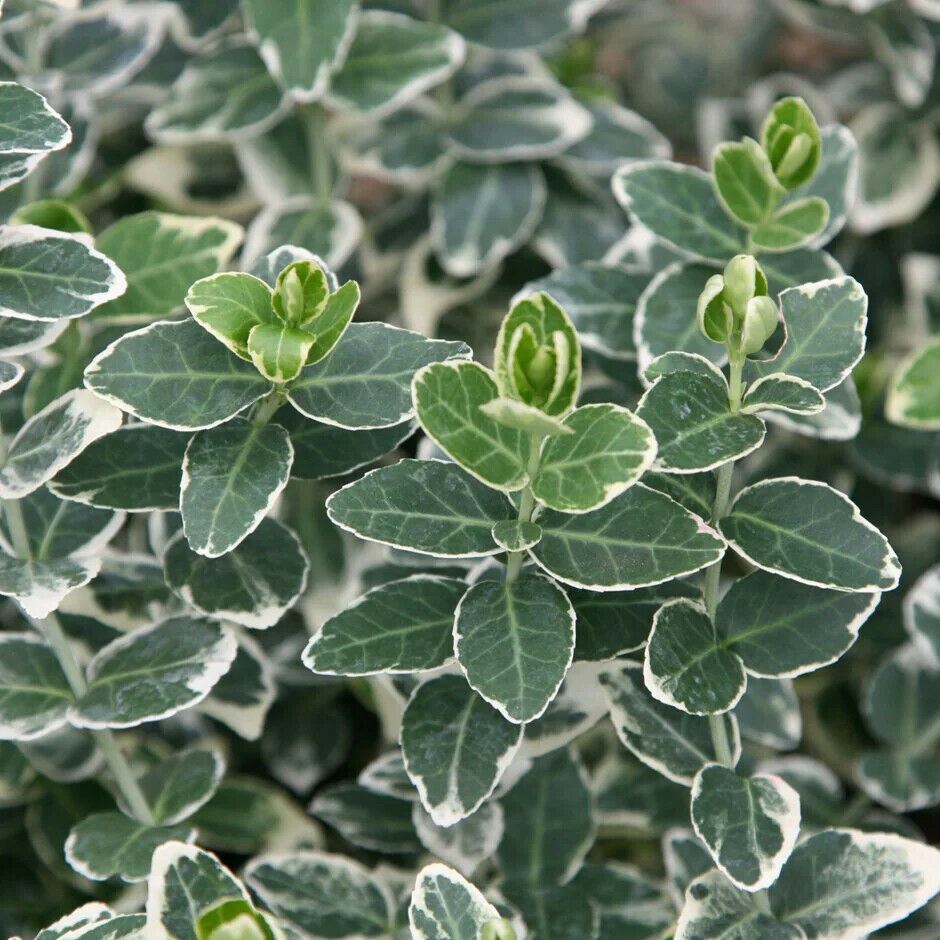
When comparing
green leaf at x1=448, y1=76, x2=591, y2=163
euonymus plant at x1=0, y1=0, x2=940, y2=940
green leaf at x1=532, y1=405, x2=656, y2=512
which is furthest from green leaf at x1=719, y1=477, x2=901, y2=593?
green leaf at x1=448, y1=76, x2=591, y2=163

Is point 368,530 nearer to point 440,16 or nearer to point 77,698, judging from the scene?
point 77,698

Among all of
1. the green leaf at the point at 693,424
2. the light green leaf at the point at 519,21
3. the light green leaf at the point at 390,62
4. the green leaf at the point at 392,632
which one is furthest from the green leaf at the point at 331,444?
the light green leaf at the point at 519,21

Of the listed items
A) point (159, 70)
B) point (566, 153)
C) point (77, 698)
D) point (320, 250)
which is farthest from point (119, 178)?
Answer: point (77, 698)

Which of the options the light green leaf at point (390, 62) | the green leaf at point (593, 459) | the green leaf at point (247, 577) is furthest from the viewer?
the light green leaf at point (390, 62)

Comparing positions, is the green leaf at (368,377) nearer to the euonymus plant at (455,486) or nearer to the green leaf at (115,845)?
the euonymus plant at (455,486)

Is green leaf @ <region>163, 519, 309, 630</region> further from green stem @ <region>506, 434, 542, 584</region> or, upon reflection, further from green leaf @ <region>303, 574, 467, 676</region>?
green stem @ <region>506, 434, 542, 584</region>

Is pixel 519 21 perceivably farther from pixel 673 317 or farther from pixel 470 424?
pixel 470 424
